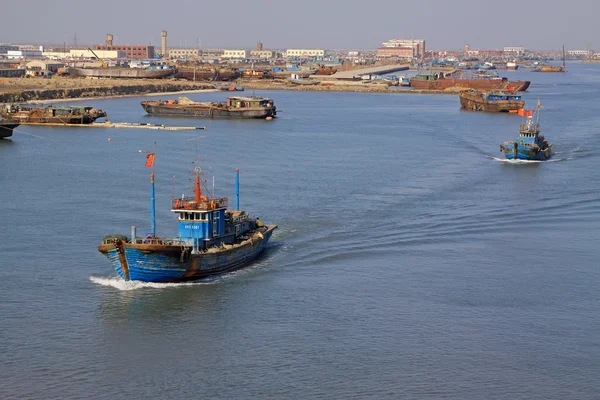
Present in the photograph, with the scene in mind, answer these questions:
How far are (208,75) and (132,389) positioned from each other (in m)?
122

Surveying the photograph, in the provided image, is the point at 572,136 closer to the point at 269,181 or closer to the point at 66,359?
the point at 269,181

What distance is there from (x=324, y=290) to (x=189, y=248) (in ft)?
12.8

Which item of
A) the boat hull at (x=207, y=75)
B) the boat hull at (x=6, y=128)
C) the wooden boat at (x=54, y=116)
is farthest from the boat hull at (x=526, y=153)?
the boat hull at (x=207, y=75)

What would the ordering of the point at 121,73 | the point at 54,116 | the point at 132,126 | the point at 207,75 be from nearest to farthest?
the point at 132,126 < the point at 54,116 < the point at 121,73 < the point at 207,75

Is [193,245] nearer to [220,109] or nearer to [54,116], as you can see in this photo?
[54,116]

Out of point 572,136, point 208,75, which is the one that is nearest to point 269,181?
point 572,136

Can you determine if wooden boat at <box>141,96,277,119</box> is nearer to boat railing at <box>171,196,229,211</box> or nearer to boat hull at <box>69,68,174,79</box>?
boat railing at <box>171,196,229,211</box>

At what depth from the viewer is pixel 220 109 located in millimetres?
79062

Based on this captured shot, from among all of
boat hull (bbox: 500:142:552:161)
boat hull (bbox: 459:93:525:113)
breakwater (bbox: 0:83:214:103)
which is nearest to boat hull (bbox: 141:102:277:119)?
breakwater (bbox: 0:83:214:103)

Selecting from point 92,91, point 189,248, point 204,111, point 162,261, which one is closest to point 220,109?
point 204,111

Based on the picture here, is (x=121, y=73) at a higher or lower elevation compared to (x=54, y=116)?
higher

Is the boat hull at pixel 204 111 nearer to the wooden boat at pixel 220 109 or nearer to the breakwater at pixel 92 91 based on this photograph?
the wooden boat at pixel 220 109

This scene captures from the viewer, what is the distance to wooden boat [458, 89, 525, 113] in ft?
290

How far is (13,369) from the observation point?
20859 millimetres
